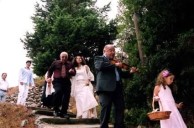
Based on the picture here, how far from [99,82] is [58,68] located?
3.05 meters

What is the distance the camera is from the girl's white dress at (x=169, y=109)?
7.79m

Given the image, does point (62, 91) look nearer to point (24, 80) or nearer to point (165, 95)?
point (165, 95)

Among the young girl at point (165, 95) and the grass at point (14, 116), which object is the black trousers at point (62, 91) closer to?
the grass at point (14, 116)

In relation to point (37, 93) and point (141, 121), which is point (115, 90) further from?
point (37, 93)

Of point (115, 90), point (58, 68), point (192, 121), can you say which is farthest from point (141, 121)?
point (115, 90)

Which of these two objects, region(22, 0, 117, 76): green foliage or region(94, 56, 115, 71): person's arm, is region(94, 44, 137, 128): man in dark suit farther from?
region(22, 0, 117, 76): green foliage

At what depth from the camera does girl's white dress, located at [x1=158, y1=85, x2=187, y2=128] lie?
307 inches

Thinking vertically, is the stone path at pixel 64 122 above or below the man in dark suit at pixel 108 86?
below

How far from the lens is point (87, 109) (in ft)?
40.1

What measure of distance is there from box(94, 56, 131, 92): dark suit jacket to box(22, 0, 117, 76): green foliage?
13.1 meters

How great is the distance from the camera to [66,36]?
2114 centimetres

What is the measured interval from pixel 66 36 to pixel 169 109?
1373 cm

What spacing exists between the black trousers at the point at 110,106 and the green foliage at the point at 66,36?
13080 mm

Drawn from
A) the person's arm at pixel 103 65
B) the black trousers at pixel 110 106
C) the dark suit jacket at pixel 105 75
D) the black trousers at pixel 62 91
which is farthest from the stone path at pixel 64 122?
the person's arm at pixel 103 65
